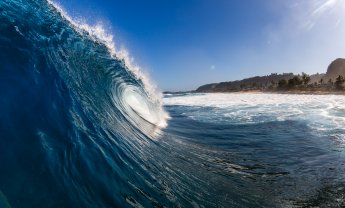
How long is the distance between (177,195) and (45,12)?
6.91m

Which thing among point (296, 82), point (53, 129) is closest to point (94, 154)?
point (53, 129)

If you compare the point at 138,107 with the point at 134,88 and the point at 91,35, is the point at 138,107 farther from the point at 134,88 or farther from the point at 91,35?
the point at 91,35

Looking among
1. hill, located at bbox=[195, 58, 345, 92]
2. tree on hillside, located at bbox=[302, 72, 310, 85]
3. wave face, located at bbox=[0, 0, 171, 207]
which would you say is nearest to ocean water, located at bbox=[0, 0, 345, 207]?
wave face, located at bbox=[0, 0, 171, 207]

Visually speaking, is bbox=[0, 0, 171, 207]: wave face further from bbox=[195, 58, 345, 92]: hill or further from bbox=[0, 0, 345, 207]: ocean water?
bbox=[195, 58, 345, 92]: hill

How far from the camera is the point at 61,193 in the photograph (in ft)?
10.2

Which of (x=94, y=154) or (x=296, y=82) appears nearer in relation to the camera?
(x=94, y=154)

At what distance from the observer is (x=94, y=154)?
4289 millimetres

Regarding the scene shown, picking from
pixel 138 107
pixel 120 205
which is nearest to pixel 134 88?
pixel 138 107

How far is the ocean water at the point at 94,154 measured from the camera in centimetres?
335

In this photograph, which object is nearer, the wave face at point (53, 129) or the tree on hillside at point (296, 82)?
the wave face at point (53, 129)

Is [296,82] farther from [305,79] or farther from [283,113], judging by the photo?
[283,113]

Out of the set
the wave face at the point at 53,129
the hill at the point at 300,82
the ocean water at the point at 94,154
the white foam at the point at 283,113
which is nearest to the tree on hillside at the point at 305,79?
the hill at the point at 300,82

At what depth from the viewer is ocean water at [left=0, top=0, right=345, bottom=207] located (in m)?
3.35

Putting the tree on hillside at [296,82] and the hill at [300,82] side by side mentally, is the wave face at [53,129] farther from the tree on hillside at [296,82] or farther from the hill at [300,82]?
the tree on hillside at [296,82]
